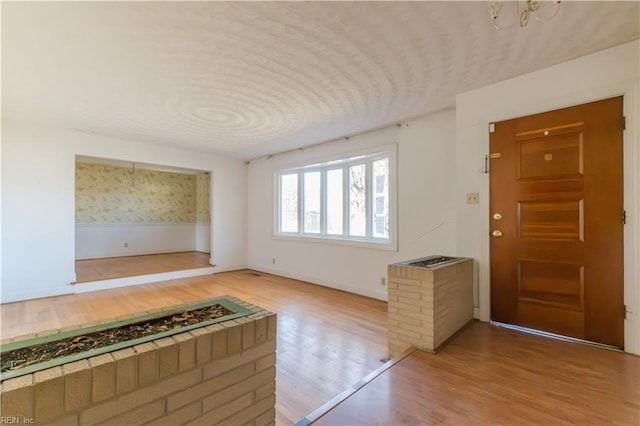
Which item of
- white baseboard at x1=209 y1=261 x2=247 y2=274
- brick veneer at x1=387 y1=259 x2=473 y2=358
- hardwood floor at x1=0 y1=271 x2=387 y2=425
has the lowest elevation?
hardwood floor at x1=0 y1=271 x2=387 y2=425

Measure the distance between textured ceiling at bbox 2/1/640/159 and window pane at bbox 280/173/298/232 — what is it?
217 centimetres

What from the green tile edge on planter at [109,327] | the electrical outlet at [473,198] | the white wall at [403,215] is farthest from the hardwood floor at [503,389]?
the white wall at [403,215]

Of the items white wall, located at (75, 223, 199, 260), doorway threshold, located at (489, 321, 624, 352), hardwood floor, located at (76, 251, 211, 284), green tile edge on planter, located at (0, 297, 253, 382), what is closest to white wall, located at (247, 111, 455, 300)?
doorway threshold, located at (489, 321, 624, 352)

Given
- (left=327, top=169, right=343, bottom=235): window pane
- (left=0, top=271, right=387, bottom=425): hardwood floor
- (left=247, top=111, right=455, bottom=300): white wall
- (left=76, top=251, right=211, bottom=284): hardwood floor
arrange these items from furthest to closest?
(left=76, top=251, right=211, bottom=284): hardwood floor
(left=327, top=169, right=343, bottom=235): window pane
(left=247, top=111, right=455, bottom=300): white wall
(left=0, top=271, right=387, bottom=425): hardwood floor

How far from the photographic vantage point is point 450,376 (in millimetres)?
1882

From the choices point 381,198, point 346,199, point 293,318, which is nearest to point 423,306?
point 293,318

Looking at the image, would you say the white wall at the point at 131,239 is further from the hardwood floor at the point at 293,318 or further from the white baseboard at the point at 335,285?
the white baseboard at the point at 335,285

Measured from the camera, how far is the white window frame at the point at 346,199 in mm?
3962

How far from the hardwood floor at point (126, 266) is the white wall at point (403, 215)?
6.99 feet

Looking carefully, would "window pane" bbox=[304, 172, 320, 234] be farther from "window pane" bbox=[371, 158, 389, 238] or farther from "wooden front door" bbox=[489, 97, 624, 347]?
"wooden front door" bbox=[489, 97, 624, 347]

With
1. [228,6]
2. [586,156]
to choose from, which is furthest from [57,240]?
[586,156]

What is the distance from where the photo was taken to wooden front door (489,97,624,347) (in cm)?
222

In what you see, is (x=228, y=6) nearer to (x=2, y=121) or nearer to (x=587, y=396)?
(x=587, y=396)

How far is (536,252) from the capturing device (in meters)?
2.54
